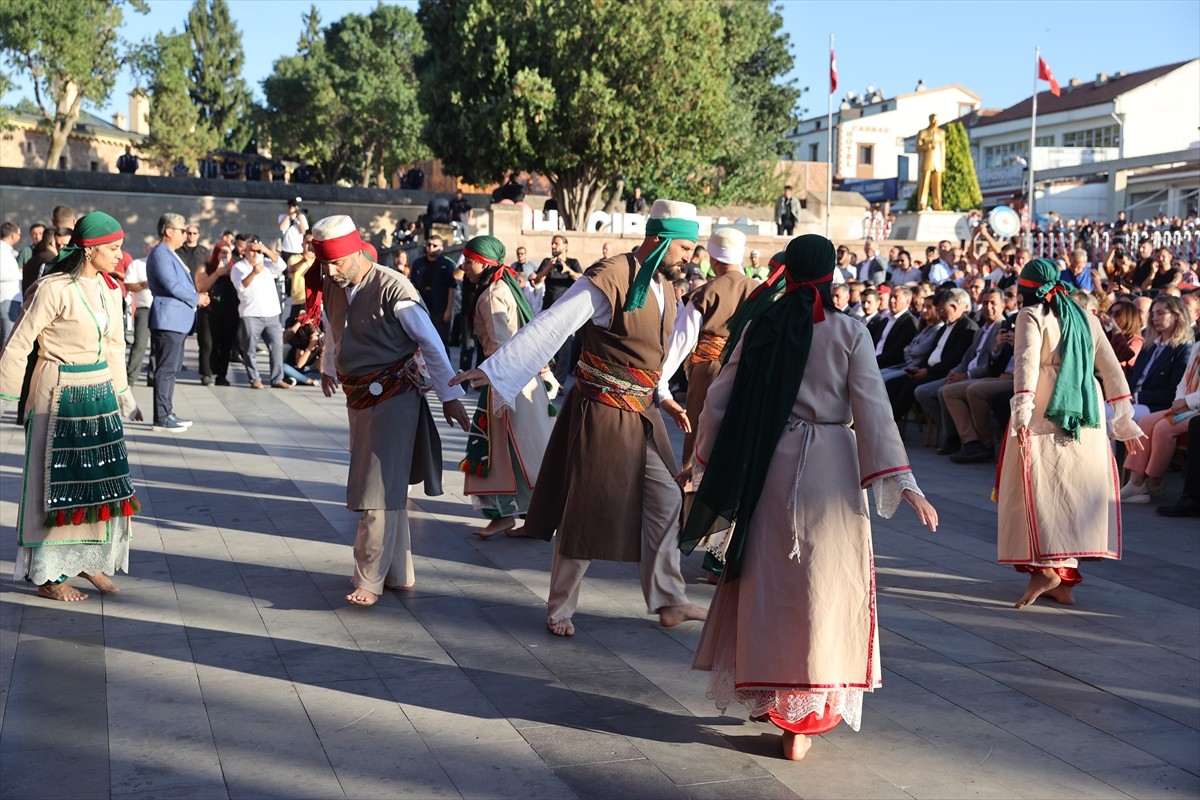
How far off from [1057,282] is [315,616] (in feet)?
13.3

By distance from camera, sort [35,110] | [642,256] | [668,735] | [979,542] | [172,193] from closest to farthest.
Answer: [668,735], [642,256], [979,542], [172,193], [35,110]

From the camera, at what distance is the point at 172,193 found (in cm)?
3456

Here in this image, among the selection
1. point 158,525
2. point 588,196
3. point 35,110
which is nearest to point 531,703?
point 158,525

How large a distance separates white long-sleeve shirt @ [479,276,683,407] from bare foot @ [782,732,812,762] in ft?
6.41

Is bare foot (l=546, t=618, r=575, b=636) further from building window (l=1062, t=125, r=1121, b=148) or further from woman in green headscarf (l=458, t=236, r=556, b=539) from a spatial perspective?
building window (l=1062, t=125, r=1121, b=148)

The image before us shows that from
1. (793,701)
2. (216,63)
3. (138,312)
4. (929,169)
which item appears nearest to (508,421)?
Result: (793,701)

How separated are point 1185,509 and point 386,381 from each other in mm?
5957

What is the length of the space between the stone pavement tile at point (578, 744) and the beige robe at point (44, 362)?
114 inches

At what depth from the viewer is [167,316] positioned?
12.3 m

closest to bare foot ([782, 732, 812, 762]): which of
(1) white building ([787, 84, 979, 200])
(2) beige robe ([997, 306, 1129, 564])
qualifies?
(2) beige robe ([997, 306, 1129, 564])

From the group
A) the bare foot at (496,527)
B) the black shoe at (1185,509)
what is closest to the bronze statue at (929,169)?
the black shoe at (1185,509)

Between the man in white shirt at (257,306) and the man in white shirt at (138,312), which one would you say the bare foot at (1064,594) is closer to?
the man in white shirt at (138,312)

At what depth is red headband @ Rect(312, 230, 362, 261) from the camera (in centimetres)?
618

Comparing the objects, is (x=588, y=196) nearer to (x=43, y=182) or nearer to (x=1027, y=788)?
(x=43, y=182)
